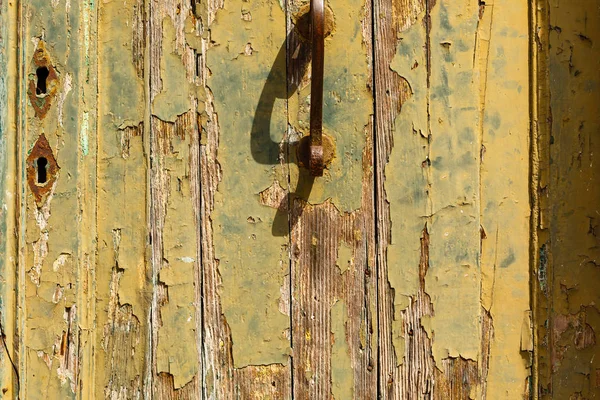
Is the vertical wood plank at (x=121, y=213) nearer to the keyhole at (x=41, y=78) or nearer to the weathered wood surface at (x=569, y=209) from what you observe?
the keyhole at (x=41, y=78)

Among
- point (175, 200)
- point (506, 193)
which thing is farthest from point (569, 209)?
point (175, 200)

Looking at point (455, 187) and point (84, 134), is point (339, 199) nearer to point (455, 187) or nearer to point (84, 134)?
point (455, 187)

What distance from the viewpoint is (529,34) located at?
842 millimetres

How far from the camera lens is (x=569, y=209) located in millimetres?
830

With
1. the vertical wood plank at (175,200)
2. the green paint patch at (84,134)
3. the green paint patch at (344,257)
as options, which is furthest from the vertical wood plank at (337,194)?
the green paint patch at (84,134)

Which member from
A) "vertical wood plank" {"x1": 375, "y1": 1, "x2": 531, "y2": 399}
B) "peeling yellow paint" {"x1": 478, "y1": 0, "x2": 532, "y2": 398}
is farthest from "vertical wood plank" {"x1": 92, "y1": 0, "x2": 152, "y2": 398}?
"peeling yellow paint" {"x1": 478, "y1": 0, "x2": 532, "y2": 398}

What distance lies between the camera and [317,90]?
757mm

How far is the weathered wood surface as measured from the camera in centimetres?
83

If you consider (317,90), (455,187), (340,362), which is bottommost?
(340,362)

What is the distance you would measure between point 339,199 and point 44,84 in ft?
1.42

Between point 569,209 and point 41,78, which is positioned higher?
point 41,78

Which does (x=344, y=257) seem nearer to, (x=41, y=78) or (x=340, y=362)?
(x=340, y=362)

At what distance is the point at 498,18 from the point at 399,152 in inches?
9.1

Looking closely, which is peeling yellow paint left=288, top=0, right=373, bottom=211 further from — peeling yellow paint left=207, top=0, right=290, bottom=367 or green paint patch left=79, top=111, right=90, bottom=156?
green paint patch left=79, top=111, right=90, bottom=156
